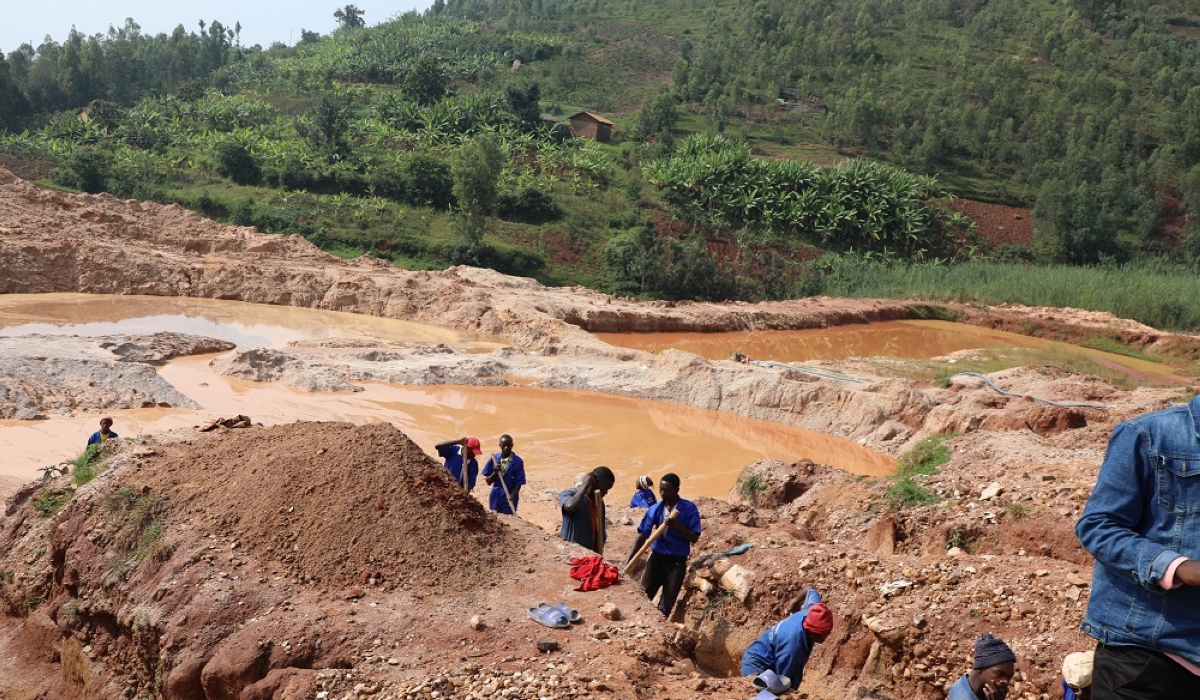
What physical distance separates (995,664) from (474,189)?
29.1m

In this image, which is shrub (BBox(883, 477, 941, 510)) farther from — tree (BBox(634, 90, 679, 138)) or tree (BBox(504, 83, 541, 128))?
tree (BBox(634, 90, 679, 138))

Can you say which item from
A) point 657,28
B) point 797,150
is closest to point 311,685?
point 797,150

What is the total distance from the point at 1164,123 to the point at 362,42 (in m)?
54.6

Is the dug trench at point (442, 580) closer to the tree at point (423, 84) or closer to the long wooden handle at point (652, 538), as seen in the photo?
the long wooden handle at point (652, 538)

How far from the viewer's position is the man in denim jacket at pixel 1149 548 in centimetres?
249

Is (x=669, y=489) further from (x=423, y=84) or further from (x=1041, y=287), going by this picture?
(x=423, y=84)

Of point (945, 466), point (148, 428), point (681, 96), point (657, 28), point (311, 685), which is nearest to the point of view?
point (311, 685)

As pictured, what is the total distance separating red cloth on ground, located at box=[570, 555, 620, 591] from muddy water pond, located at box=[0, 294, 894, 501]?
4.69m

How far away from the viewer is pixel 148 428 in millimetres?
12773

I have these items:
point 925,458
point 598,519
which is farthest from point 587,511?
point 925,458

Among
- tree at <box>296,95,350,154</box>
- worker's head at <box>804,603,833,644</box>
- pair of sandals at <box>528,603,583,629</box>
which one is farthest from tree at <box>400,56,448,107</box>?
worker's head at <box>804,603,833,644</box>

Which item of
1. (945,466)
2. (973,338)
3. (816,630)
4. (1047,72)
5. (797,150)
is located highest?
(1047,72)

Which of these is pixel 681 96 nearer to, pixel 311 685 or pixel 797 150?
pixel 797 150

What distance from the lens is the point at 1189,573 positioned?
7.84 feet
